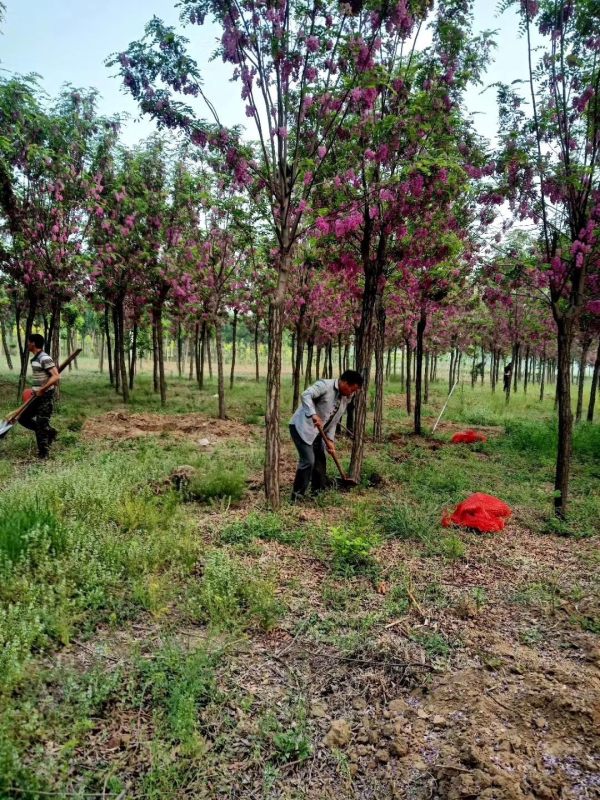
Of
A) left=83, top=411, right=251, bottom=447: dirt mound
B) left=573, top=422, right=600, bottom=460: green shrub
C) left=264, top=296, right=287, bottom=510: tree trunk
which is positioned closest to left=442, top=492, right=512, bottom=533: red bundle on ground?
left=264, top=296, right=287, bottom=510: tree trunk

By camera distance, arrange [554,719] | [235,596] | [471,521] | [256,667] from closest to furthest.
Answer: [554,719] < [256,667] < [235,596] < [471,521]

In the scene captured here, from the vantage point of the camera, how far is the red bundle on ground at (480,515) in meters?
5.55

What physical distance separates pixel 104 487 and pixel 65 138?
1019 cm

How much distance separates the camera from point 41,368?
7.73 meters

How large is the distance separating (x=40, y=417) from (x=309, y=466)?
470 cm

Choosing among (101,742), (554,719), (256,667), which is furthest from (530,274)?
(101,742)

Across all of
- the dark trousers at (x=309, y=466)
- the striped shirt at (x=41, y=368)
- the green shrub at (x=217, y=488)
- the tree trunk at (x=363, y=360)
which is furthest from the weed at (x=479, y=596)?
the striped shirt at (x=41, y=368)

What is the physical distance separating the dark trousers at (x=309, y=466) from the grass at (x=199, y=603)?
1.07 ft

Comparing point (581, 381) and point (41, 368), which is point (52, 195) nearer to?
point (41, 368)

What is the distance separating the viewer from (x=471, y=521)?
5.58m

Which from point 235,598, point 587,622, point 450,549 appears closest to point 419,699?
point 235,598

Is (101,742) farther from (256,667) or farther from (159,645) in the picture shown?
(256,667)

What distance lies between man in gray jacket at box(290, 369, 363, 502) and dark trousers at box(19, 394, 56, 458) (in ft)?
14.3

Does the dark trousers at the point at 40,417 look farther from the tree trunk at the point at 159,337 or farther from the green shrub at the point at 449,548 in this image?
the tree trunk at the point at 159,337
